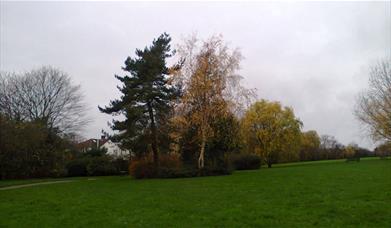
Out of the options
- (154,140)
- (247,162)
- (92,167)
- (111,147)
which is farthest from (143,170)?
(111,147)

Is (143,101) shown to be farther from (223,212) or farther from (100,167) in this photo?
(223,212)

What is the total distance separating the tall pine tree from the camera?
35500mm

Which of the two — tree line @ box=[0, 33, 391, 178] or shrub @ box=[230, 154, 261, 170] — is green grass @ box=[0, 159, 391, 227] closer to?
tree line @ box=[0, 33, 391, 178]

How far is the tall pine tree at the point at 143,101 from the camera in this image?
35500 millimetres

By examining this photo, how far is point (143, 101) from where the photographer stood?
3612 centimetres

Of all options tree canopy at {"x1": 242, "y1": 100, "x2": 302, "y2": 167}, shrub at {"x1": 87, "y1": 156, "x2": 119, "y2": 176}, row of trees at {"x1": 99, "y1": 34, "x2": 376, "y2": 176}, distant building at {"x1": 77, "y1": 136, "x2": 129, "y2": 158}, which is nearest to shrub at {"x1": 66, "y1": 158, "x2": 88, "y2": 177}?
shrub at {"x1": 87, "y1": 156, "x2": 119, "y2": 176}

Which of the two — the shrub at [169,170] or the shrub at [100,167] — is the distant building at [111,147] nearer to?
the shrub at [100,167]

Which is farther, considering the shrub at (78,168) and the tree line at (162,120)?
the shrub at (78,168)

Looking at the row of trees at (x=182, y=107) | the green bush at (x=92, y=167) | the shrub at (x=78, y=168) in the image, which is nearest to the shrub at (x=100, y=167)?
the green bush at (x=92, y=167)

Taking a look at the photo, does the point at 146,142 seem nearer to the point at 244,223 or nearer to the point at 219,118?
the point at 219,118

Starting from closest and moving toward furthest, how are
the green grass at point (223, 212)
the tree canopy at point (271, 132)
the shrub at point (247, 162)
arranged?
1. the green grass at point (223, 212)
2. the shrub at point (247, 162)
3. the tree canopy at point (271, 132)

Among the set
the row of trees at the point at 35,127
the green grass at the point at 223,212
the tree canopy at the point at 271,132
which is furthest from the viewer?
the tree canopy at the point at 271,132

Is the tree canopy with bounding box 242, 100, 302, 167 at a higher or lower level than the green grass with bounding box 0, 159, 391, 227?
higher

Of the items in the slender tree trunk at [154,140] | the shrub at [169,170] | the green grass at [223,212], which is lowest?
the green grass at [223,212]
